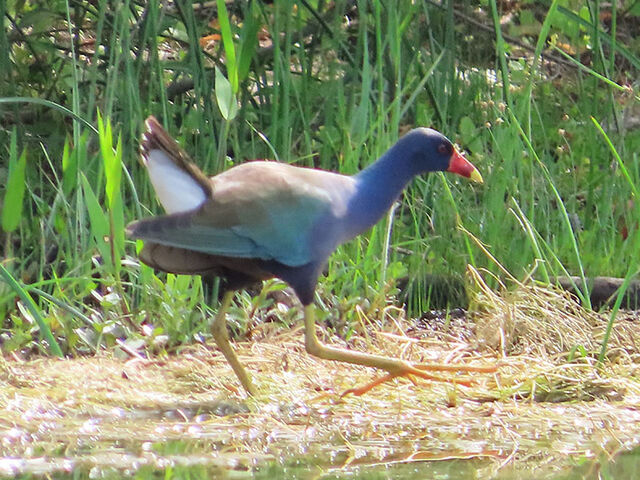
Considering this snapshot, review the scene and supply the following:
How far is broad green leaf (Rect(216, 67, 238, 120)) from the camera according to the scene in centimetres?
342

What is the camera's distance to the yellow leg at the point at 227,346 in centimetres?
314

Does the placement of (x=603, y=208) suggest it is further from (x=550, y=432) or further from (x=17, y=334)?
(x=17, y=334)

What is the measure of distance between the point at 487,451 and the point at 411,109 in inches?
92.7

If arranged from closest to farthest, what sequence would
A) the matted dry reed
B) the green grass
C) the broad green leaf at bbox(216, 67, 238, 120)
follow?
the matted dry reed
the broad green leaf at bbox(216, 67, 238, 120)
the green grass

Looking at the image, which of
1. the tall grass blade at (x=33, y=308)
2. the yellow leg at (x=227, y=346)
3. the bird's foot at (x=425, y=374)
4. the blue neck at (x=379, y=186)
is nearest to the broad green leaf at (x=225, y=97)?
the blue neck at (x=379, y=186)

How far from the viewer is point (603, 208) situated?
4363 mm

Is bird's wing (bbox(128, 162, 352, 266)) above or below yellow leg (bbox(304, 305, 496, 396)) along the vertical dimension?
above

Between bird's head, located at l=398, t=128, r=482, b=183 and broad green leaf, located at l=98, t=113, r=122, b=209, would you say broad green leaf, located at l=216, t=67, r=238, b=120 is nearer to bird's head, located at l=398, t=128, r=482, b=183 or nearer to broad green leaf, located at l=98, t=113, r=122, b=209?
broad green leaf, located at l=98, t=113, r=122, b=209

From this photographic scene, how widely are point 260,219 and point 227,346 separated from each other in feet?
1.20

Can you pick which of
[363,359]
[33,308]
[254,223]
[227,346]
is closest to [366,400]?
[363,359]

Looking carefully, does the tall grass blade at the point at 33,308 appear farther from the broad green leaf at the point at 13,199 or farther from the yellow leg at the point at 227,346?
the yellow leg at the point at 227,346

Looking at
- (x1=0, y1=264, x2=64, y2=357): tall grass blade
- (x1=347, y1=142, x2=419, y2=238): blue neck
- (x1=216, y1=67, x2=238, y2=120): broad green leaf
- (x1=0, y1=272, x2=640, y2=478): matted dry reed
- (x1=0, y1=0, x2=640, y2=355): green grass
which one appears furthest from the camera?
(x1=0, y1=0, x2=640, y2=355): green grass

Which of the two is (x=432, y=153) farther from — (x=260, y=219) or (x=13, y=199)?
(x=13, y=199)

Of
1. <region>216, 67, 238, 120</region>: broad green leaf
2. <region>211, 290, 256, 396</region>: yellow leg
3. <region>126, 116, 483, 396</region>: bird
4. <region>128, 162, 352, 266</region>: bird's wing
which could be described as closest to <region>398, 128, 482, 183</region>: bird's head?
<region>126, 116, 483, 396</region>: bird
